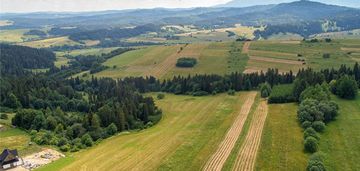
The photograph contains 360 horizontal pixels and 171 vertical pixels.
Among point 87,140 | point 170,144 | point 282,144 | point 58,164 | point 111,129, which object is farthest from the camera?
point 111,129

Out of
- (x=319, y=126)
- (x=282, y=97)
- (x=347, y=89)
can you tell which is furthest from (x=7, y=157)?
(x=347, y=89)

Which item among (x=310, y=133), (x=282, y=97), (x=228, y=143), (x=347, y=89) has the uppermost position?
(x=347, y=89)

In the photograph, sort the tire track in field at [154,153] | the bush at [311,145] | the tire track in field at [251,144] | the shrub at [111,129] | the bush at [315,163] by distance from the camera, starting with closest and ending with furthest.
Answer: the bush at [315,163], the tire track in field at [251,144], the tire track in field at [154,153], the bush at [311,145], the shrub at [111,129]

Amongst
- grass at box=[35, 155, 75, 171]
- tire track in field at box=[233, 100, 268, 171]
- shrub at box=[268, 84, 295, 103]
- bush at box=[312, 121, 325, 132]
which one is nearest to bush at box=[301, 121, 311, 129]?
bush at box=[312, 121, 325, 132]

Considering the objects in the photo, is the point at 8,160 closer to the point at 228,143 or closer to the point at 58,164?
the point at 58,164

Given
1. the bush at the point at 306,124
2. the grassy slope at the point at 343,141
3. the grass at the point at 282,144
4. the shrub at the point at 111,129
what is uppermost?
the bush at the point at 306,124

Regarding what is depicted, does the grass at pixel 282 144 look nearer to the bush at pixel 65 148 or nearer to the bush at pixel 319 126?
the bush at pixel 319 126

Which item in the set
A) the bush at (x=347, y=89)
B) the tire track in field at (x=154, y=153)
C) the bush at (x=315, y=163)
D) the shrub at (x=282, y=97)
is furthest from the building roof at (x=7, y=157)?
the bush at (x=347, y=89)

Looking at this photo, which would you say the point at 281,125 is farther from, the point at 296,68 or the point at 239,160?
the point at 296,68
